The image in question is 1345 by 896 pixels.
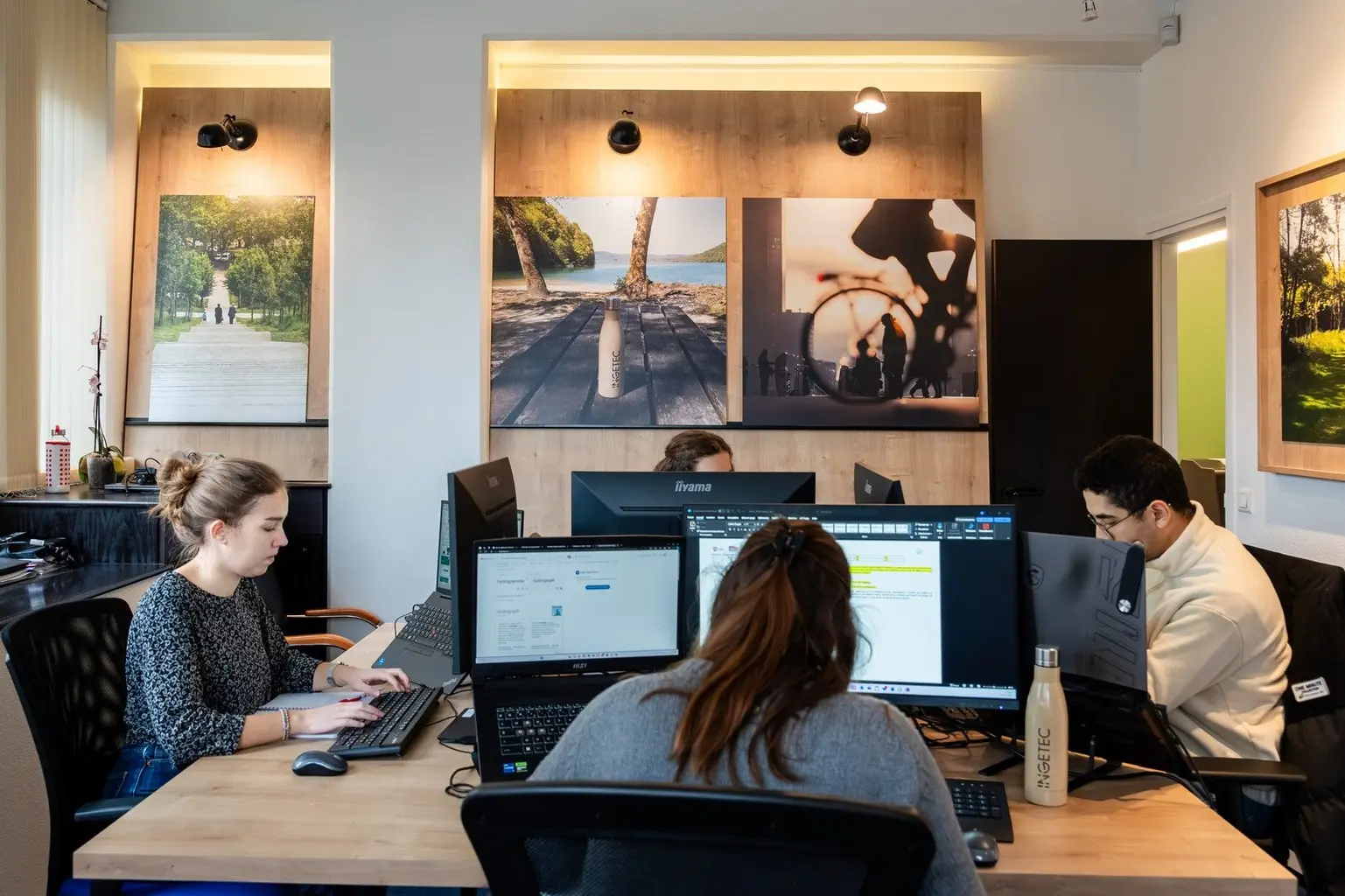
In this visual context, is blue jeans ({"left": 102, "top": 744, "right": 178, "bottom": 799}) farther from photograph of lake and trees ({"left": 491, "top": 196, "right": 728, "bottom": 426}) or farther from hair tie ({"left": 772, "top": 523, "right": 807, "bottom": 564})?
photograph of lake and trees ({"left": 491, "top": 196, "right": 728, "bottom": 426})

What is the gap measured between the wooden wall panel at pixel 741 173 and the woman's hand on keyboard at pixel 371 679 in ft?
7.62

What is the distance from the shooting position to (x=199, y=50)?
450cm

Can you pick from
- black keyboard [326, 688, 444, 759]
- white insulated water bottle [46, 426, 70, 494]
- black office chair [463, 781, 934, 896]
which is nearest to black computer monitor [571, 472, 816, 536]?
black keyboard [326, 688, 444, 759]

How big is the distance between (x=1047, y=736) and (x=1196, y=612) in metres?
0.71

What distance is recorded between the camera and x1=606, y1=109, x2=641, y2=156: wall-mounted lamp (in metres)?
4.41

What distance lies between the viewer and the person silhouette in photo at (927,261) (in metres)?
4.46

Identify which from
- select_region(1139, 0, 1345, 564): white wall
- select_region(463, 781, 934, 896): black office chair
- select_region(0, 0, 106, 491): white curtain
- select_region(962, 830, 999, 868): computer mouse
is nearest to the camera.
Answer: select_region(463, 781, 934, 896): black office chair

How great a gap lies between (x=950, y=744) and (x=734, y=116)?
3.43 metres

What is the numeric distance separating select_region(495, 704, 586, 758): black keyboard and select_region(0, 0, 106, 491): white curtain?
3.09 meters

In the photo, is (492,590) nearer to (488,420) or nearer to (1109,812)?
(1109,812)

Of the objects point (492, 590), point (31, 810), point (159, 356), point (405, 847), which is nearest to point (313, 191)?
point (159, 356)

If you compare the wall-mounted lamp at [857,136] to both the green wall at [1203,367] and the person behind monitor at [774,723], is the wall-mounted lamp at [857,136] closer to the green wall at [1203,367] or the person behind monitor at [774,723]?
the green wall at [1203,367]

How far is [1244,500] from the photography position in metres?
3.62

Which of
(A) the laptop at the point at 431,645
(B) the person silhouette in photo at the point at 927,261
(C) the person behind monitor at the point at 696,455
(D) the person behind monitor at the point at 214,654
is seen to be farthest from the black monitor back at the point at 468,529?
(B) the person silhouette in photo at the point at 927,261
